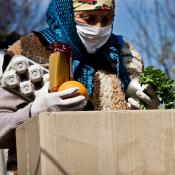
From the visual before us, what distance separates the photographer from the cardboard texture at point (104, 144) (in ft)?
6.87

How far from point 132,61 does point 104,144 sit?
1.02 metres

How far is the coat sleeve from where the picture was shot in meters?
3.03

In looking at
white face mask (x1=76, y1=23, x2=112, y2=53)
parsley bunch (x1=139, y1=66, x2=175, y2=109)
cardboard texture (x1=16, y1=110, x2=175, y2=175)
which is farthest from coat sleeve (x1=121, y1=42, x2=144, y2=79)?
cardboard texture (x1=16, y1=110, x2=175, y2=175)

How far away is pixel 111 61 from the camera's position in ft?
9.70

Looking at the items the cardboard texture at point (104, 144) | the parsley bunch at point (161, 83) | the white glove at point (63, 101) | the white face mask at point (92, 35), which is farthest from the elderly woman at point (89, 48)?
the cardboard texture at point (104, 144)

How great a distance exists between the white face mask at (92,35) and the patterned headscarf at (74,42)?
18mm

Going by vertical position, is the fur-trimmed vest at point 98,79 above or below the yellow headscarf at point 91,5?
below

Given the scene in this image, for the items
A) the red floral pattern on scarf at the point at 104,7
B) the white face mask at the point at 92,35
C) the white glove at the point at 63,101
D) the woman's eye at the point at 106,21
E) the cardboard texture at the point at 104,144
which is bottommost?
the cardboard texture at the point at 104,144

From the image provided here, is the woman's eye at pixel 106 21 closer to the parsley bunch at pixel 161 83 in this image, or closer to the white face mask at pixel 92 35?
the white face mask at pixel 92 35

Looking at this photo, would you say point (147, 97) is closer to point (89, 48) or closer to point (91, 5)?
point (89, 48)

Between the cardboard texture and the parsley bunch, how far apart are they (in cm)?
45

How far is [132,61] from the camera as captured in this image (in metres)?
3.07

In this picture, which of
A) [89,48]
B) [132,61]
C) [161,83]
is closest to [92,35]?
[89,48]

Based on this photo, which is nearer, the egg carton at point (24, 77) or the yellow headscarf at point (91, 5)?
the egg carton at point (24, 77)
